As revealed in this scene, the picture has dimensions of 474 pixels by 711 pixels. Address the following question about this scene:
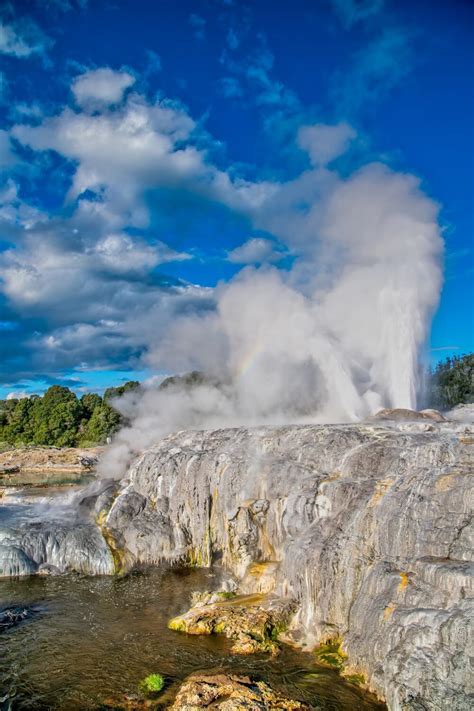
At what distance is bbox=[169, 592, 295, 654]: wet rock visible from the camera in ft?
40.9

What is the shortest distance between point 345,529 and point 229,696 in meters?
5.19

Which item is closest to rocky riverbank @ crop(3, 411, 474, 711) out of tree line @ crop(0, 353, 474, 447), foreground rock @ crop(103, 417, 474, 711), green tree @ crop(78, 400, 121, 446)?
foreground rock @ crop(103, 417, 474, 711)

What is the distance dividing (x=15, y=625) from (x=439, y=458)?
42.8ft

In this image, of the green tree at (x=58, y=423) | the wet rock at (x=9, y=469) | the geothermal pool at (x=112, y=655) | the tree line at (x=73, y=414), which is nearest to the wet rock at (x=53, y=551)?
the geothermal pool at (x=112, y=655)

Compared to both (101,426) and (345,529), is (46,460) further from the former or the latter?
(345,529)

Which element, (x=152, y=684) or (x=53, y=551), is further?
(x=53, y=551)

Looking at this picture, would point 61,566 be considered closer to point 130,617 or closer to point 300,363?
point 130,617

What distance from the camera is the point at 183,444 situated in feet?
82.2

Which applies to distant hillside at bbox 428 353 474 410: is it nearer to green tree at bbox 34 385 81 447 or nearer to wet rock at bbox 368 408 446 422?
wet rock at bbox 368 408 446 422

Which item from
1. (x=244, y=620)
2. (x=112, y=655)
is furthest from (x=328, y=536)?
(x=112, y=655)

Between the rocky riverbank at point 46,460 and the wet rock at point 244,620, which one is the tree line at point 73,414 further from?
the wet rock at point 244,620

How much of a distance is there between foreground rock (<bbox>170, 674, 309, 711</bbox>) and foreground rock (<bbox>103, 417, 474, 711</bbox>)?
2.01 metres

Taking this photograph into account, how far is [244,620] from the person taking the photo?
43.5 feet

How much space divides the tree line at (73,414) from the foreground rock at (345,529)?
44804mm
